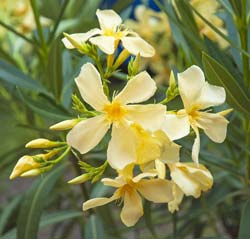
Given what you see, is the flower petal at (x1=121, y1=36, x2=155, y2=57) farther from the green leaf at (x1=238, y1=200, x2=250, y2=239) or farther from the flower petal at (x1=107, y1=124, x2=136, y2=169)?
the green leaf at (x1=238, y1=200, x2=250, y2=239)

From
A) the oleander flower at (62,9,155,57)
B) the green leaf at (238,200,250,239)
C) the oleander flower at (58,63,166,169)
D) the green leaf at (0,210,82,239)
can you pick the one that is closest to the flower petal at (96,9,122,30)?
the oleander flower at (62,9,155,57)

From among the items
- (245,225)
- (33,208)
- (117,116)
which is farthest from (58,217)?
(117,116)

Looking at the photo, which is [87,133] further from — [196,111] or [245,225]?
[245,225]

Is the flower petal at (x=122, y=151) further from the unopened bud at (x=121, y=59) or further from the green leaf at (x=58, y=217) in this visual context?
the green leaf at (x=58, y=217)

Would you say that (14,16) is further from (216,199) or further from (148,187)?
(148,187)

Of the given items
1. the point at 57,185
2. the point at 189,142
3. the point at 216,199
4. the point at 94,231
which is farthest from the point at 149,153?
the point at 57,185
